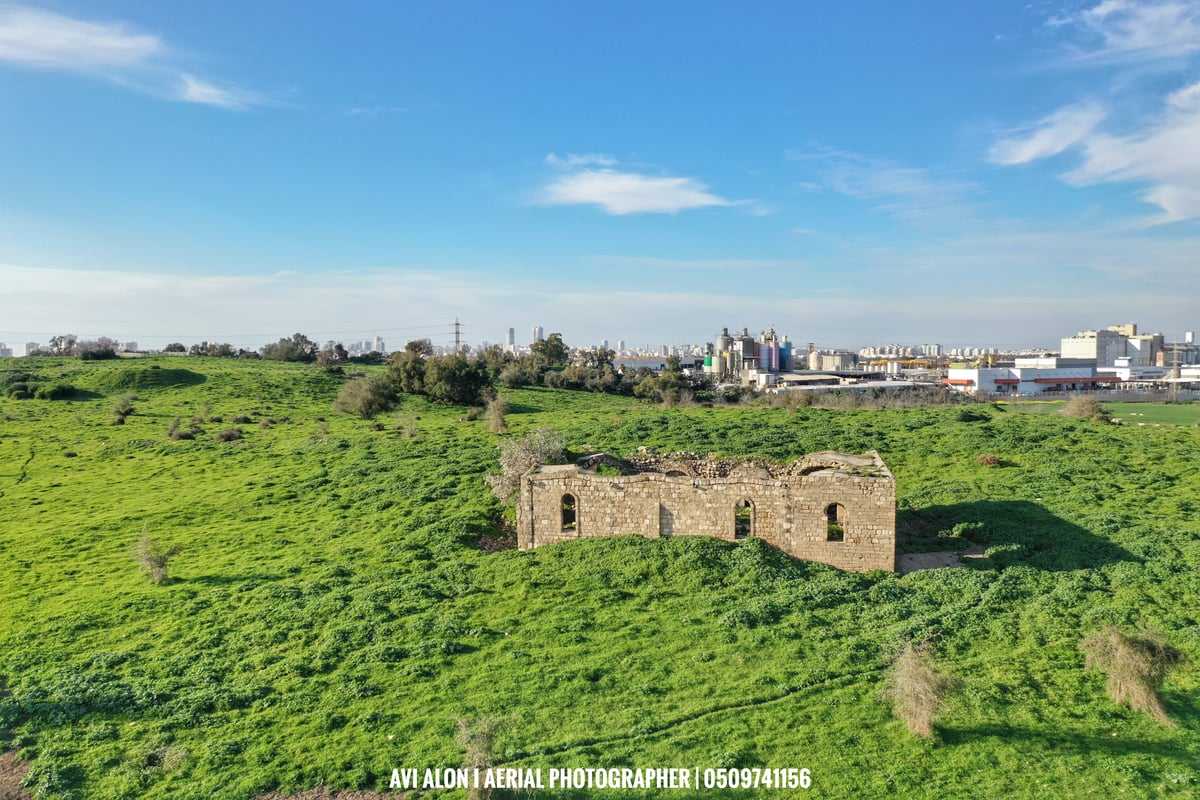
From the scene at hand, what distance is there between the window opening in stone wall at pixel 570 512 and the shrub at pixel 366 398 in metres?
38.1

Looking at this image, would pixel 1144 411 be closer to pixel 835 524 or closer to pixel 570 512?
pixel 835 524

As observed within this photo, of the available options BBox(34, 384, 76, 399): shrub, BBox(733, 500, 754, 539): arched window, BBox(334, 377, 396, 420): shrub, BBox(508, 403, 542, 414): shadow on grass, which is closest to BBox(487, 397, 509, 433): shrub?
BBox(508, 403, 542, 414): shadow on grass

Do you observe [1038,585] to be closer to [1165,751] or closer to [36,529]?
[1165,751]

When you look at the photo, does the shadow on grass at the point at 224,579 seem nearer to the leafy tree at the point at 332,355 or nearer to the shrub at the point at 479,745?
the shrub at the point at 479,745

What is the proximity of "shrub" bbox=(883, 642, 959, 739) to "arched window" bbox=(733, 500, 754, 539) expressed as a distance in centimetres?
836

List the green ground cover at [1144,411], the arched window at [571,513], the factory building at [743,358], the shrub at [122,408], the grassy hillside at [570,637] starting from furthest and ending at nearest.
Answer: the factory building at [743,358], the shrub at [122,408], the green ground cover at [1144,411], the arched window at [571,513], the grassy hillside at [570,637]

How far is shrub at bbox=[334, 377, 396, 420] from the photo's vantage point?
5831cm

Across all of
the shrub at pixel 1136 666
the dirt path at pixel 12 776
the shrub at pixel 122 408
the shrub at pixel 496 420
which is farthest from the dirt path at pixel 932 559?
the shrub at pixel 122 408

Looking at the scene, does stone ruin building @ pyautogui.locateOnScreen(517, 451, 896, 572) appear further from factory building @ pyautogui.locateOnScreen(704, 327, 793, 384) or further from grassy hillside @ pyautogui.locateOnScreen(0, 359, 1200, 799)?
factory building @ pyautogui.locateOnScreen(704, 327, 793, 384)

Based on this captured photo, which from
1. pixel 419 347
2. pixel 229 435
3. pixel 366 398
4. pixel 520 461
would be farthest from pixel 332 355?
pixel 520 461

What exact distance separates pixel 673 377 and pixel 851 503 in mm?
58699

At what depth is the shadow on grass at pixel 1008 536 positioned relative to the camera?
20562mm

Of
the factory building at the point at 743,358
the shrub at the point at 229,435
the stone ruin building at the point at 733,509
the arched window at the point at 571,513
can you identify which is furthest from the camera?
the factory building at the point at 743,358

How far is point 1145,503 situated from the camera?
2625 cm
